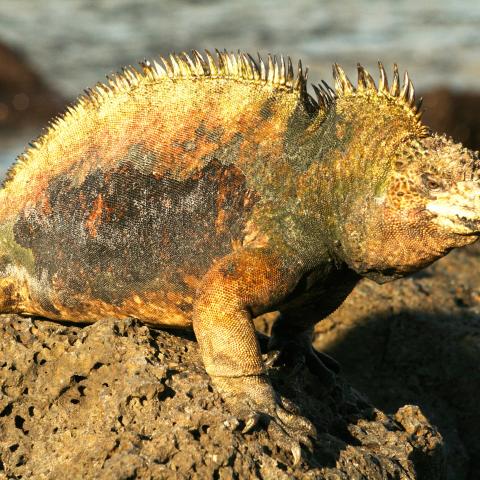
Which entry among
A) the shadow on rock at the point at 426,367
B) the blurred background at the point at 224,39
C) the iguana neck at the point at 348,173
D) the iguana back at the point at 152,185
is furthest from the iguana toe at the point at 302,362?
the blurred background at the point at 224,39

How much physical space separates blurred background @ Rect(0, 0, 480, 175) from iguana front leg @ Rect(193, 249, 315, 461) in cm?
1143

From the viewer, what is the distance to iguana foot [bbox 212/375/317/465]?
14.4 feet

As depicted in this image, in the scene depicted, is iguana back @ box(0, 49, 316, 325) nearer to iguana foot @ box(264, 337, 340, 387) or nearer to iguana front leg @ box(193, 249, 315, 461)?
iguana front leg @ box(193, 249, 315, 461)

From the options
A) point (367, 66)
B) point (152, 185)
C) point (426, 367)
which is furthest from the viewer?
point (367, 66)

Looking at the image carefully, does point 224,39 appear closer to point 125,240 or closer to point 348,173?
point 125,240

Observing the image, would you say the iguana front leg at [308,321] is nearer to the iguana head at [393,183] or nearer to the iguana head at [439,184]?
the iguana head at [393,183]

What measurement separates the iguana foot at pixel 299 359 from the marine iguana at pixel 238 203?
0.05 metres

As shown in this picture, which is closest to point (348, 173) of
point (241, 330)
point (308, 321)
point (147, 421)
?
point (241, 330)

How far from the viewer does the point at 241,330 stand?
4.61 meters

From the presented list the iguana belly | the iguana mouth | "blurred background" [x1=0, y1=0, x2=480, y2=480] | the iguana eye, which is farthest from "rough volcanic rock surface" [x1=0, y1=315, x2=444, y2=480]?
"blurred background" [x1=0, y1=0, x2=480, y2=480]

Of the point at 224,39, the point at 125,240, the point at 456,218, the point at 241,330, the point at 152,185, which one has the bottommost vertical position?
the point at 241,330

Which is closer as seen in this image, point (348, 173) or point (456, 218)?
point (456, 218)

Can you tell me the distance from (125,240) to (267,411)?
1158 mm

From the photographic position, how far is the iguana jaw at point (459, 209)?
4477mm
